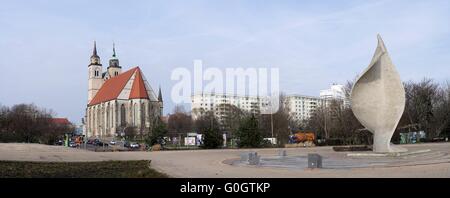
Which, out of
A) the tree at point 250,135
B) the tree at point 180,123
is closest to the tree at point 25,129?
the tree at point 180,123

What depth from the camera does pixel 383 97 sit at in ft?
86.4

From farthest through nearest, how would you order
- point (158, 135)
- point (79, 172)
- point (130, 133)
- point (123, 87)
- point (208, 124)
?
1. point (123, 87)
2. point (130, 133)
3. point (208, 124)
4. point (158, 135)
5. point (79, 172)

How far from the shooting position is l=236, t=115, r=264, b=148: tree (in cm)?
4762

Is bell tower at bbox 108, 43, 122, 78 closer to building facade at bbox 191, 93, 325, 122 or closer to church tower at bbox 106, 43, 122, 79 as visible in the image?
church tower at bbox 106, 43, 122, 79

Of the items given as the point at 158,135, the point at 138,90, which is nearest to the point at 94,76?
the point at 138,90

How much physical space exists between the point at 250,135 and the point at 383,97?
890 inches

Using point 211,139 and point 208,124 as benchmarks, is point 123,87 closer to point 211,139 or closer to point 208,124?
point 208,124

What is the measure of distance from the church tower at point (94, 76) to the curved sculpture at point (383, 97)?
128289mm

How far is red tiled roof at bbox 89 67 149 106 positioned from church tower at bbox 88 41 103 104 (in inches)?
642

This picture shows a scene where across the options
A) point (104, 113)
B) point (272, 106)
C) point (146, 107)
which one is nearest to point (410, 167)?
point (272, 106)

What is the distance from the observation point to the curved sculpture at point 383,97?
26.3 m

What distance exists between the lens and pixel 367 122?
2716cm
